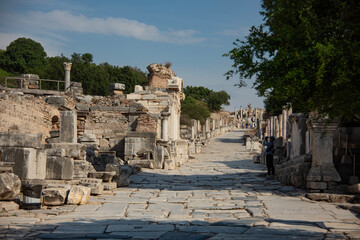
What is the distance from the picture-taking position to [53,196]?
25.0ft

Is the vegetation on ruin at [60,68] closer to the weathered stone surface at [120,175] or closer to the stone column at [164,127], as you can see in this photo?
the stone column at [164,127]

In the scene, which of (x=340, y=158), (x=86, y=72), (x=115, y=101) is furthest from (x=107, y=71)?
(x=340, y=158)

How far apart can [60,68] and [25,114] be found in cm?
3740

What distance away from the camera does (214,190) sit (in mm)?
10711

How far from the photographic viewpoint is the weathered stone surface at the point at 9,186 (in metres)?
6.90

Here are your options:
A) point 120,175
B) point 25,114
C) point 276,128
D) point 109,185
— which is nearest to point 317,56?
point 109,185

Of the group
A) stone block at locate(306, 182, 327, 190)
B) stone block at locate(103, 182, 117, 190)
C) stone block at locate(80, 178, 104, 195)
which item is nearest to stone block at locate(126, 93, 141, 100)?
stone block at locate(103, 182, 117, 190)

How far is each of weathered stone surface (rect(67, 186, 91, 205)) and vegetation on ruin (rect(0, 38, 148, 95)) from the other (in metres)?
45.9

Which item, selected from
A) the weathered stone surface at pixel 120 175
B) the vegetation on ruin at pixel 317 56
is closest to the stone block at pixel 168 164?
the weathered stone surface at pixel 120 175

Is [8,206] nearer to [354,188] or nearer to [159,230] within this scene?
[159,230]

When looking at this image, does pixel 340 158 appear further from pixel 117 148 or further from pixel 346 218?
pixel 117 148

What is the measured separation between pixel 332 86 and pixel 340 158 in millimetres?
6222

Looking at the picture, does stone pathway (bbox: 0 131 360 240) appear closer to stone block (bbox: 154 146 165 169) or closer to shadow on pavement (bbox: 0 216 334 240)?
shadow on pavement (bbox: 0 216 334 240)

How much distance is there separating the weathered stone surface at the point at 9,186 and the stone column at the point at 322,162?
6.55 m
